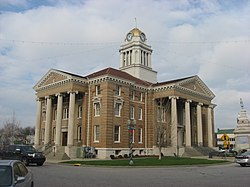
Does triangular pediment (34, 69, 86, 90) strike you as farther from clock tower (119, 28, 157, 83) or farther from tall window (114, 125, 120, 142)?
clock tower (119, 28, 157, 83)

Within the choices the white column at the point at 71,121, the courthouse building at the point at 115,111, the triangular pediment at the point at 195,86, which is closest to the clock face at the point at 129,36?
the courthouse building at the point at 115,111

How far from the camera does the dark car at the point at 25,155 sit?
2530 cm

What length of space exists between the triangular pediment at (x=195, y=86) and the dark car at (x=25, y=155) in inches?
1076

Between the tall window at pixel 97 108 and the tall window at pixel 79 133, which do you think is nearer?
the tall window at pixel 97 108

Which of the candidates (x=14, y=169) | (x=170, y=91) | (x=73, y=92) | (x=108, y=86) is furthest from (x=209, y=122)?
(x=14, y=169)

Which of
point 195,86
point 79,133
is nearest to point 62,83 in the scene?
point 79,133

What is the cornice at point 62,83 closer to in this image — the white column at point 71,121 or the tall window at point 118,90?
the white column at point 71,121

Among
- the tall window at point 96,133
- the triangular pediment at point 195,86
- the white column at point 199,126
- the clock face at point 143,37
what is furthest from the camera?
the clock face at point 143,37

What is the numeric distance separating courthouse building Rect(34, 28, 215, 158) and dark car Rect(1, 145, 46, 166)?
44.3 ft

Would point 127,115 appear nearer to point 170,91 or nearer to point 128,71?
point 170,91

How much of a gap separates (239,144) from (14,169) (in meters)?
49.8

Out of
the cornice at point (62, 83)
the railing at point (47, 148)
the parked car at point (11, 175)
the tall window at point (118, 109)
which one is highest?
the cornice at point (62, 83)

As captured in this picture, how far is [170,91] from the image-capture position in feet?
154

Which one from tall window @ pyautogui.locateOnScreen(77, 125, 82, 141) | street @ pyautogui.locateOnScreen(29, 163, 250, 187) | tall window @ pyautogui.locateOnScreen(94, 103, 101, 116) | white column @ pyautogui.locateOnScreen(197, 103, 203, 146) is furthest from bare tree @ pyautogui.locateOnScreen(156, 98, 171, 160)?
street @ pyautogui.locateOnScreen(29, 163, 250, 187)
